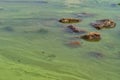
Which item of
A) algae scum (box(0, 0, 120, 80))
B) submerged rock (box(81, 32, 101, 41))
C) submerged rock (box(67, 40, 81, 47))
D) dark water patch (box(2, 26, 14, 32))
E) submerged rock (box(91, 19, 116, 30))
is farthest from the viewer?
submerged rock (box(91, 19, 116, 30))

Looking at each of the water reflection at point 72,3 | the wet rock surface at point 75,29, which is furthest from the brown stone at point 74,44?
the water reflection at point 72,3

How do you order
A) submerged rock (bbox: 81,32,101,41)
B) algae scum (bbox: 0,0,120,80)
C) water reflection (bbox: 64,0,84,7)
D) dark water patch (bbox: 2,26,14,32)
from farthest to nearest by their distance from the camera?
1. water reflection (bbox: 64,0,84,7)
2. dark water patch (bbox: 2,26,14,32)
3. submerged rock (bbox: 81,32,101,41)
4. algae scum (bbox: 0,0,120,80)

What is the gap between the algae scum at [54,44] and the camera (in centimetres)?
574

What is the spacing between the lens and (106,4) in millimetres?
11734

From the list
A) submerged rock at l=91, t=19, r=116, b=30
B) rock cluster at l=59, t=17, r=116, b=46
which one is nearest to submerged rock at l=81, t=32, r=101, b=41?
rock cluster at l=59, t=17, r=116, b=46

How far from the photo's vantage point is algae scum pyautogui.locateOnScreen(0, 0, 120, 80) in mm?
5742

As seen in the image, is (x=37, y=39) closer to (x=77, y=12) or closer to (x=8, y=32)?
(x=8, y=32)

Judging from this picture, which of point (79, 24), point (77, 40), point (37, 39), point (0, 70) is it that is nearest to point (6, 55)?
point (0, 70)

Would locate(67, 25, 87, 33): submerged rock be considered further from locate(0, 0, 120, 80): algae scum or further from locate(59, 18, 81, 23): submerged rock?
locate(59, 18, 81, 23): submerged rock

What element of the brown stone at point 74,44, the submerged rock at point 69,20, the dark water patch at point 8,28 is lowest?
the brown stone at point 74,44

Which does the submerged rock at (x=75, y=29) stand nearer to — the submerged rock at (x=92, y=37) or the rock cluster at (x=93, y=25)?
the rock cluster at (x=93, y=25)

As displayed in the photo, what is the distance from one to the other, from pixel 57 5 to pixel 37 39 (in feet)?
13.0

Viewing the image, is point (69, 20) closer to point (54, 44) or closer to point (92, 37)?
point (92, 37)

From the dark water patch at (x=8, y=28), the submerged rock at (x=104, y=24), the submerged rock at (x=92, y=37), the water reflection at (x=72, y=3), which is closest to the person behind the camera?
the submerged rock at (x=92, y=37)
